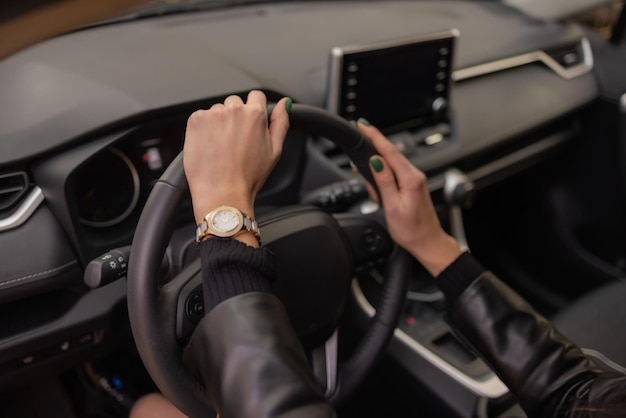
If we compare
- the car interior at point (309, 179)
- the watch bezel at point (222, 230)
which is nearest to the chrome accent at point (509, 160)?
the car interior at point (309, 179)

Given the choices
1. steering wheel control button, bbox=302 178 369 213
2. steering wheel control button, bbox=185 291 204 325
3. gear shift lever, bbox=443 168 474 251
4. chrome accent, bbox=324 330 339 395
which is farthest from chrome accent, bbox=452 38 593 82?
steering wheel control button, bbox=185 291 204 325

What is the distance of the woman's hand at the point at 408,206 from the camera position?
0.97m

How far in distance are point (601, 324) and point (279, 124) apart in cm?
91

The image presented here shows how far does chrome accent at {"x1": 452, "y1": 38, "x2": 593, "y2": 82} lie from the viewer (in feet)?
5.20

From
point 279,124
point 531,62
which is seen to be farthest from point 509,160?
point 279,124

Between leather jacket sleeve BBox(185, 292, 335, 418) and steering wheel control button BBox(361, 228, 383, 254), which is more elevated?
leather jacket sleeve BBox(185, 292, 335, 418)

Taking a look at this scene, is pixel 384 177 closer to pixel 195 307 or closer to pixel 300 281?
pixel 300 281

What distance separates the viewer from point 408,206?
0.98m

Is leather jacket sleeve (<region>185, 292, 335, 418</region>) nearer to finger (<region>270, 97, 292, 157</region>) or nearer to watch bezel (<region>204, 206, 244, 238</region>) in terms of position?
watch bezel (<region>204, 206, 244, 238</region>)

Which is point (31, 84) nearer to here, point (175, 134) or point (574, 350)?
point (175, 134)

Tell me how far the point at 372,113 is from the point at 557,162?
3.17 ft

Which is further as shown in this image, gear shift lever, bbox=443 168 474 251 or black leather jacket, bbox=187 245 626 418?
gear shift lever, bbox=443 168 474 251

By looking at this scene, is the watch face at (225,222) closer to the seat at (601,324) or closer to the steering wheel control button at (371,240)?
the steering wheel control button at (371,240)

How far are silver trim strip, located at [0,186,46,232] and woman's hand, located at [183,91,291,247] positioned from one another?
0.34 metres
